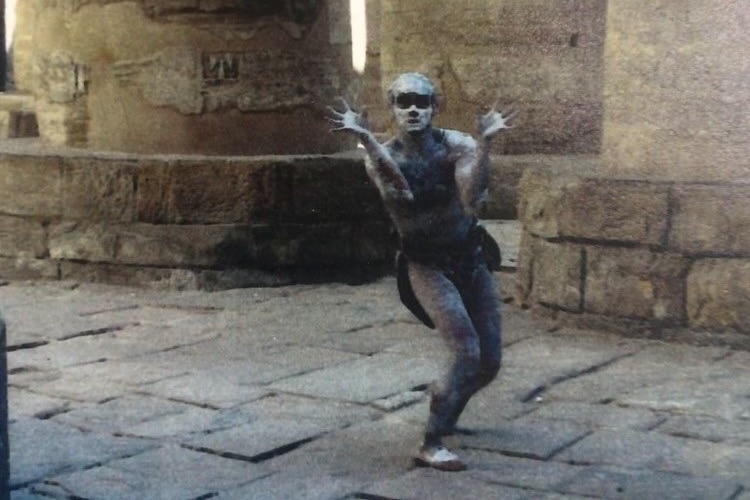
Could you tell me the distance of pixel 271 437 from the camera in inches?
159

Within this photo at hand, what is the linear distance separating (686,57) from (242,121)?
263 centimetres

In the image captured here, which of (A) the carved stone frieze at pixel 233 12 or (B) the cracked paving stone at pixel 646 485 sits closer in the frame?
(B) the cracked paving stone at pixel 646 485

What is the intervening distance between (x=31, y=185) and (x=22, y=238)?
1.02 feet

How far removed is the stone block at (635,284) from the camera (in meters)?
5.31

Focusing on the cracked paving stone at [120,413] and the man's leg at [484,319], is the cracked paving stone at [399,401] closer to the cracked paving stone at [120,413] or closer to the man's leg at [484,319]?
the man's leg at [484,319]

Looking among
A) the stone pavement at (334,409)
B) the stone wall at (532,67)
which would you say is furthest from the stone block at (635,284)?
the stone wall at (532,67)

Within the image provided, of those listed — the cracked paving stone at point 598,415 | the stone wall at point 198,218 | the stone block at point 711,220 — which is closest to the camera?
the cracked paving stone at point 598,415

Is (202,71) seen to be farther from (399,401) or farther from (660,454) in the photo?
(660,454)

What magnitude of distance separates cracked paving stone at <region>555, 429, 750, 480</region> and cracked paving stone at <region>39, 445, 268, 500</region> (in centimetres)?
96

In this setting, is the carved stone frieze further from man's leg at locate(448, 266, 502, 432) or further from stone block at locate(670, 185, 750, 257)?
man's leg at locate(448, 266, 502, 432)

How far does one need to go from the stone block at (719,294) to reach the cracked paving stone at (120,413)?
2107 mm

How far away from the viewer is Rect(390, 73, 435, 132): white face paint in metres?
3.75

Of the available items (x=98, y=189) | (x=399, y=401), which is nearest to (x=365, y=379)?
(x=399, y=401)

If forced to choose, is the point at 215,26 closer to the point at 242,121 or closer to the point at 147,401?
the point at 242,121
